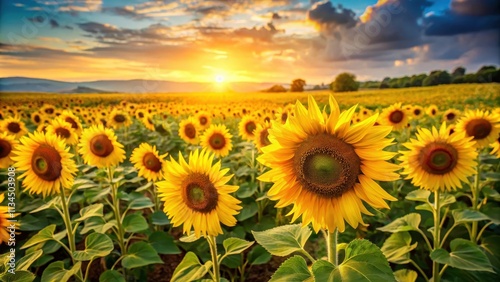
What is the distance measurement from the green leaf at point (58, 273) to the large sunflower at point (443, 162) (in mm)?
2828

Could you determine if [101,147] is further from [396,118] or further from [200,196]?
[396,118]

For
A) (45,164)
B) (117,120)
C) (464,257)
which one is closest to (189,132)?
(117,120)

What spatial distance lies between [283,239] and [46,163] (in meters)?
2.27

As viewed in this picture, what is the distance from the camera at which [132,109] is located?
12922 millimetres

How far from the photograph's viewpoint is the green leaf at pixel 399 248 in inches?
120

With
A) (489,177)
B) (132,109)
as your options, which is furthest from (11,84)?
(132,109)

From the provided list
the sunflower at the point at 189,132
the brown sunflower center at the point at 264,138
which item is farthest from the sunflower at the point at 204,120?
the brown sunflower center at the point at 264,138

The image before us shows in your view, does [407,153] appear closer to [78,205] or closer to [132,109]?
[78,205]

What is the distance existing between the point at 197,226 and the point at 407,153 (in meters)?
2.06

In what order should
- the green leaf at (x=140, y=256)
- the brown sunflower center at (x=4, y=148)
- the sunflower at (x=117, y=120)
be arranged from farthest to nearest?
1. the sunflower at (x=117, y=120)
2. the brown sunflower center at (x=4, y=148)
3. the green leaf at (x=140, y=256)

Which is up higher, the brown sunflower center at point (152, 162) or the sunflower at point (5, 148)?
the sunflower at point (5, 148)

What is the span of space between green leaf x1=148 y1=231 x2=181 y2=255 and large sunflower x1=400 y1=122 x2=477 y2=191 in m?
2.30

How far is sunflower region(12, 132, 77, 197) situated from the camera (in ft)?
10.6

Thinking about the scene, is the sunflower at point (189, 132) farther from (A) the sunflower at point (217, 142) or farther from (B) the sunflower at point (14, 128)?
(B) the sunflower at point (14, 128)
